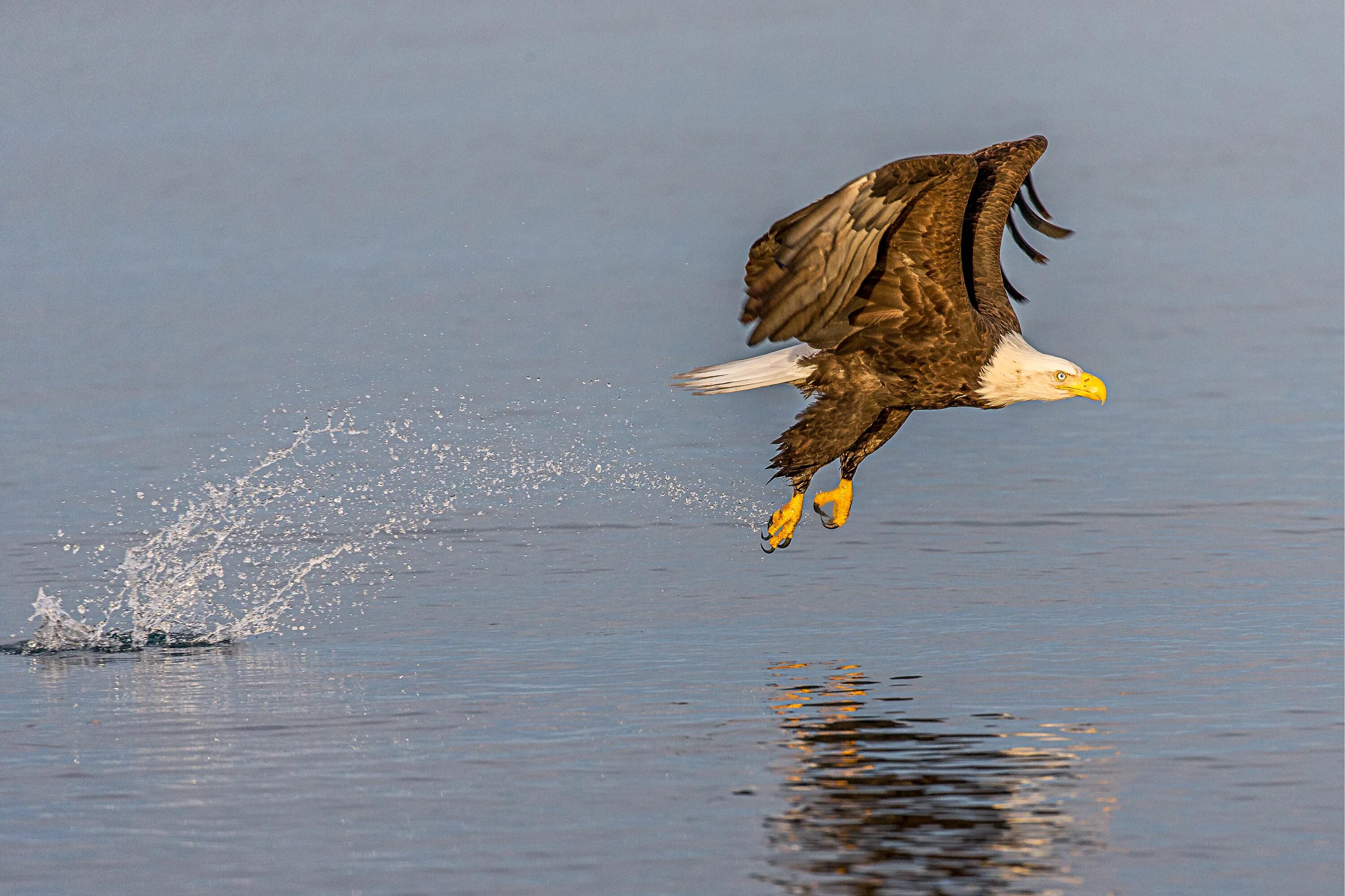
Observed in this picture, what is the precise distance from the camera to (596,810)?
7.25 metres

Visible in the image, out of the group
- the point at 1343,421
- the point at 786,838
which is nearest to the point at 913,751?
the point at 786,838

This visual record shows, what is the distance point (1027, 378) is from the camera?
10.8m

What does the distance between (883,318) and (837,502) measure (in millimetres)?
1273

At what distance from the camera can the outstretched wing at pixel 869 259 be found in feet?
30.9

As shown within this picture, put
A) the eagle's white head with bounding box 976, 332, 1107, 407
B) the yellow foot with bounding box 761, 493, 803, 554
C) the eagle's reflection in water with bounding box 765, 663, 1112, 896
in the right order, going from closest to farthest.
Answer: the eagle's reflection in water with bounding box 765, 663, 1112, 896 < the eagle's white head with bounding box 976, 332, 1107, 407 < the yellow foot with bounding box 761, 493, 803, 554

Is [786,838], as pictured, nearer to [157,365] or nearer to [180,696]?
[180,696]

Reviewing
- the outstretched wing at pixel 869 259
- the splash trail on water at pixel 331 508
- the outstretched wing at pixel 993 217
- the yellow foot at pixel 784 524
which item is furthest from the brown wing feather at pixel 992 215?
the splash trail on water at pixel 331 508

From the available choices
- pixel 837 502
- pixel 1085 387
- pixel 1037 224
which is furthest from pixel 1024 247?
pixel 837 502

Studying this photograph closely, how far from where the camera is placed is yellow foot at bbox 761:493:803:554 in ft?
36.8

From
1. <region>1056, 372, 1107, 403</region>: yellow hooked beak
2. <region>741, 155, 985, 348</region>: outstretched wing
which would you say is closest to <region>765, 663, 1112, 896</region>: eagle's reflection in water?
<region>741, 155, 985, 348</region>: outstretched wing

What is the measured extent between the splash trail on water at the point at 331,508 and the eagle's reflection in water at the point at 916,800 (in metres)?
3.14

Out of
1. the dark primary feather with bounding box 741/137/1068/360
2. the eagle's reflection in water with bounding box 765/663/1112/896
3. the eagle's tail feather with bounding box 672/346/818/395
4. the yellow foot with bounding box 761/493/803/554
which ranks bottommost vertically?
the eagle's reflection in water with bounding box 765/663/1112/896

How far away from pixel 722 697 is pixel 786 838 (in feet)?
5.89

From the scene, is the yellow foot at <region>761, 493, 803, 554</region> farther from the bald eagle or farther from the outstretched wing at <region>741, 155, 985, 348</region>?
the outstretched wing at <region>741, 155, 985, 348</region>
